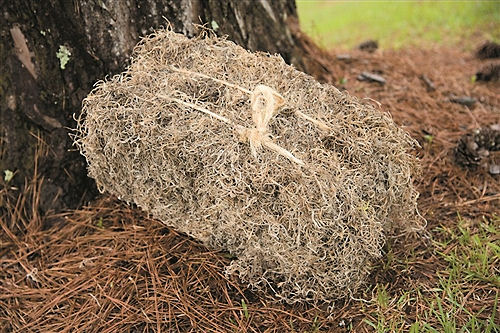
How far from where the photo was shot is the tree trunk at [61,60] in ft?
8.27

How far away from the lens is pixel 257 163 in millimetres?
1968

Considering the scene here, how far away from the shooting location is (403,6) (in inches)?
321

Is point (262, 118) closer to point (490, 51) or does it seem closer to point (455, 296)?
point (455, 296)

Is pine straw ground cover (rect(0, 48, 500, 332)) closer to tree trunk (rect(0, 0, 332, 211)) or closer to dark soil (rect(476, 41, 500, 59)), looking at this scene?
tree trunk (rect(0, 0, 332, 211))

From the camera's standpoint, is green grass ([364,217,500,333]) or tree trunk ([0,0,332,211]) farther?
tree trunk ([0,0,332,211])

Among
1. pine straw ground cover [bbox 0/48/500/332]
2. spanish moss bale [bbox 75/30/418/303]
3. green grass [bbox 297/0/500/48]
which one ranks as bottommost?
green grass [bbox 297/0/500/48]

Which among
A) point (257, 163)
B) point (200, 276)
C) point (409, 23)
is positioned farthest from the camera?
point (409, 23)

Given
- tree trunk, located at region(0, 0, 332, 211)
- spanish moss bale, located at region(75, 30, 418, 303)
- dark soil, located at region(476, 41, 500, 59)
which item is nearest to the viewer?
spanish moss bale, located at region(75, 30, 418, 303)

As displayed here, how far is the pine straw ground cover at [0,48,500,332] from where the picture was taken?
6.91 ft

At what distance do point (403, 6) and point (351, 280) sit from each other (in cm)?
705

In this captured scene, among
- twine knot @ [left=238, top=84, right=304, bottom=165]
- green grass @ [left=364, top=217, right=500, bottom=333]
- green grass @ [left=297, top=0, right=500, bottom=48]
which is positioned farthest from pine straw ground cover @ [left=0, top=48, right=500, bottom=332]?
green grass @ [left=297, top=0, right=500, bottom=48]

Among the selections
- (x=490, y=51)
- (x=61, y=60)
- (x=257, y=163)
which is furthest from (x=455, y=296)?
(x=490, y=51)

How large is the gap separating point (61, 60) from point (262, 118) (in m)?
1.21

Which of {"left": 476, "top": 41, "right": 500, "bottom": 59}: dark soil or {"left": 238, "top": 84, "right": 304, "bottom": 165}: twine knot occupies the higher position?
{"left": 238, "top": 84, "right": 304, "bottom": 165}: twine knot
